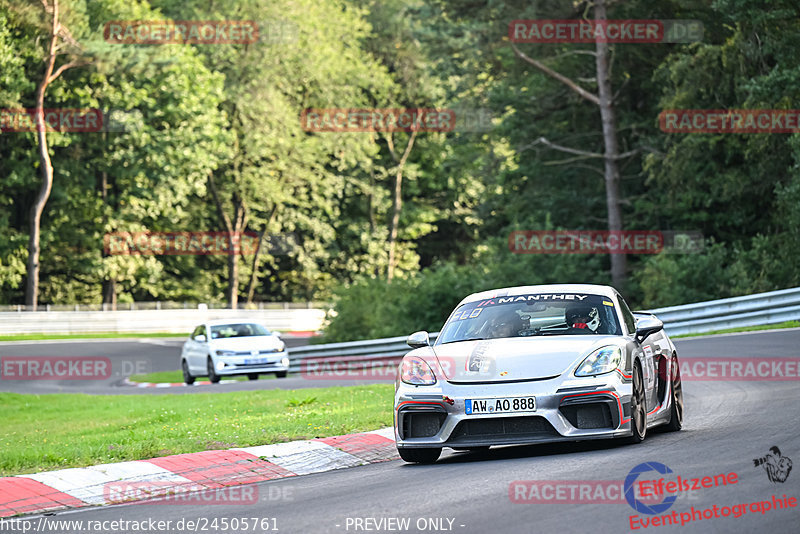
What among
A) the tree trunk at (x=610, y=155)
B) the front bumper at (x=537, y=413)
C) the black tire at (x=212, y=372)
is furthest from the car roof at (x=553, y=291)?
the tree trunk at (x=610, y=155)

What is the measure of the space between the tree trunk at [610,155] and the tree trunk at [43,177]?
87.0ft

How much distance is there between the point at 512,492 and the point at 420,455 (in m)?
2.27

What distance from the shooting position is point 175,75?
55.7 meters

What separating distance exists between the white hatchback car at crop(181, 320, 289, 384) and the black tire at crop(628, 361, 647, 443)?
1876 cm

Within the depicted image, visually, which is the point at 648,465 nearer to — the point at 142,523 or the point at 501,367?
the point at 501,367

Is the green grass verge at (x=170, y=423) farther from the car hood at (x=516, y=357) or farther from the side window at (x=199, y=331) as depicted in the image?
the side window at (x=199, y=331)

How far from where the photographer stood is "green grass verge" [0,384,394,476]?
35.3 feet

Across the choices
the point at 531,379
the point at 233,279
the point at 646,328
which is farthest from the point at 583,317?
the point at 233,279

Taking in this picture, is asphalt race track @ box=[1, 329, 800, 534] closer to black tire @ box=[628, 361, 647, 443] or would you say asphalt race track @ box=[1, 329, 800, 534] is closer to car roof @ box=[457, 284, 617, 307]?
black tire @ box=[628, 361, 647, 443]

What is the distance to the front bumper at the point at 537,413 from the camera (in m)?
9.04

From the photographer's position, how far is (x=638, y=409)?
9.59 metres

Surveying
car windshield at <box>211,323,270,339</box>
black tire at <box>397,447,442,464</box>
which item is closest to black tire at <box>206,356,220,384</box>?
car windshield at <box>211,323,270,339</box>

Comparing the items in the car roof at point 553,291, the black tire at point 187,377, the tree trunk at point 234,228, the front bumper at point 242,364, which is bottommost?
the black tire at point 187,377

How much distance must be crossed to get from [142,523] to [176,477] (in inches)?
78.0
